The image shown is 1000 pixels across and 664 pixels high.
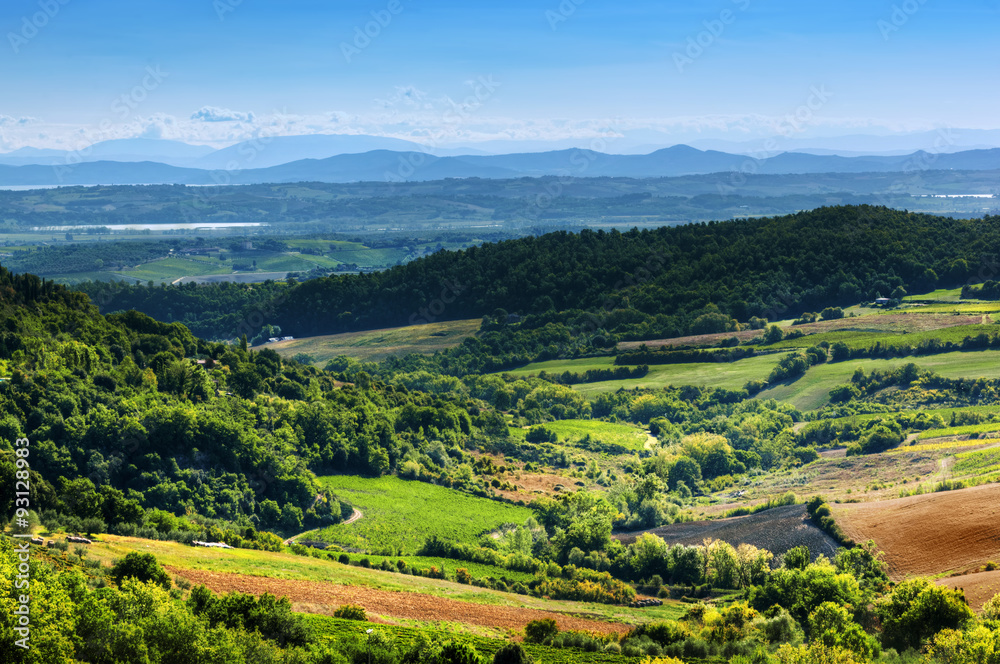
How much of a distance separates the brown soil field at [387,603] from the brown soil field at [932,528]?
20.2 metres

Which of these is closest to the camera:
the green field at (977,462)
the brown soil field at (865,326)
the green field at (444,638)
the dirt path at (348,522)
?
the green field at (444,638)

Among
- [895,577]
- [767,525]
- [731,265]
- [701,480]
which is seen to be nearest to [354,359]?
[731,265]

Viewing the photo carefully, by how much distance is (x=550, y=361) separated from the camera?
14312cm

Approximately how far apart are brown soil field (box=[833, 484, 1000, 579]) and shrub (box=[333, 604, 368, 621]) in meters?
30.9

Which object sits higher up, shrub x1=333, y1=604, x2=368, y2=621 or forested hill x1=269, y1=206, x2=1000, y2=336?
forested hill x1=269, y1=206, x2=1000, y2=336

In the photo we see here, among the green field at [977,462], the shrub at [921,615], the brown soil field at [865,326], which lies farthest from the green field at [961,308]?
the shrub at [921,615]

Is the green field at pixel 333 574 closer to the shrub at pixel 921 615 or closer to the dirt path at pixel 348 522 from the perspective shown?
the dirt path at pixel 348 522

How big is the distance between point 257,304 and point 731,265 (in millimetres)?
89034

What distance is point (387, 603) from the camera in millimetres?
48938

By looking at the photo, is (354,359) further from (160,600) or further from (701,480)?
(160,600)

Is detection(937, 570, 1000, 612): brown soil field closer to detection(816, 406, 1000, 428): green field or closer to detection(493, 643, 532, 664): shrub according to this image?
detection(493, 643, 532, 664): shrub

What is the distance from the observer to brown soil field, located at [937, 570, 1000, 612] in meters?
48.9

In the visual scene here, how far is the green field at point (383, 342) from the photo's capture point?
15775cm

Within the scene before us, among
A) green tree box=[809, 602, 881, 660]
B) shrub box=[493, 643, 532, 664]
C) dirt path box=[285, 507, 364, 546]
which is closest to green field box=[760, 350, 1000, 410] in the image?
dirt path box=[285, 507, 364, 546]
